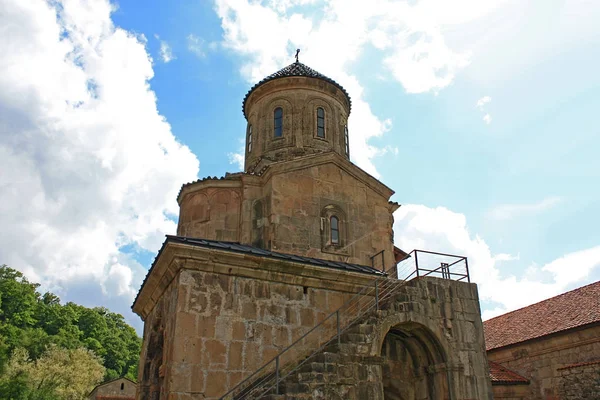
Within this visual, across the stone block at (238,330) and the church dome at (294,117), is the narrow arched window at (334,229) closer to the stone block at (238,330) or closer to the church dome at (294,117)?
the church dome at (294,117)

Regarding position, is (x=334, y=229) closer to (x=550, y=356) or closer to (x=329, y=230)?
(x=329, y=230)

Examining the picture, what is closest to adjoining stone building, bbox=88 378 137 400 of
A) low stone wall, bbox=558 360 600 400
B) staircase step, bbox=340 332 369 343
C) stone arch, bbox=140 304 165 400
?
stone arch, bbox=140 304 165 400

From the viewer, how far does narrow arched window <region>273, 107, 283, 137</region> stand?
18.1 metres

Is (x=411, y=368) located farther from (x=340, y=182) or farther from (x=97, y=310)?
(x=97, y=310)

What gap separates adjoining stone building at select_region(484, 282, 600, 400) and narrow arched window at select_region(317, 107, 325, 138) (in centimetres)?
1086

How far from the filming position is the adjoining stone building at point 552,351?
1541cm

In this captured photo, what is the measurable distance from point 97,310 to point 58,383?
2918cm

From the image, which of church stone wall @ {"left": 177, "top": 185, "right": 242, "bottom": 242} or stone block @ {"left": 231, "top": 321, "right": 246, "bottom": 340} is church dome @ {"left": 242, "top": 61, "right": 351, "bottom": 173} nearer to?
church stone wall @ {"left": 177, "top": 185, "right": 242, "bottom": 242}

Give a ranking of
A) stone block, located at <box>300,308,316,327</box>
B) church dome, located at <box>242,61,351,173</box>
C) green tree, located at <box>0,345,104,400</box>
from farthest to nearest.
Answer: green tree, located at <box>0,345,104,400</box>, church dome, located at <box>242,61,351,173</box>, stone block, located at <box>300,308,316,327</box>

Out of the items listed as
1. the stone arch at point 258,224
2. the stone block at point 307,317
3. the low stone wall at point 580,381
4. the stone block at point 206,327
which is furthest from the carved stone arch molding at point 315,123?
the low stone wall at point 580,381

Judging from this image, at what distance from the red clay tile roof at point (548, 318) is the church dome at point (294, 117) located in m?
9.88

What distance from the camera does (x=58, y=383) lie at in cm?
3656

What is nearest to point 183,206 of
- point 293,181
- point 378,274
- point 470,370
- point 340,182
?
point 293,181

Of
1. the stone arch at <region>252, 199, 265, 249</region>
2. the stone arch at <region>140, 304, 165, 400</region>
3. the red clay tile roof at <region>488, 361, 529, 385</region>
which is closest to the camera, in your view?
the stone arch at <region>140, 304, 165, 400</region>
